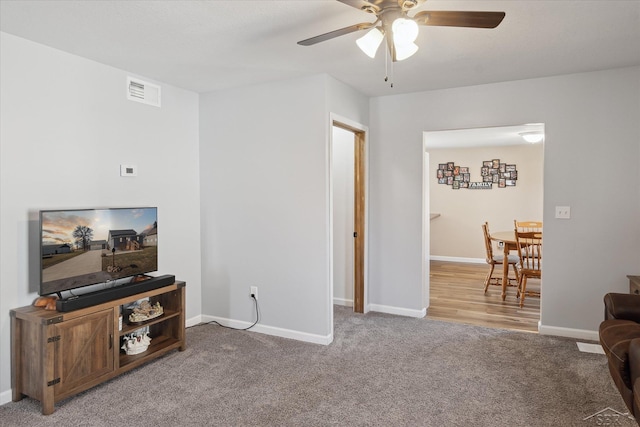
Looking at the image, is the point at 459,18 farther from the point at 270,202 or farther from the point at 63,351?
the point at 63,351

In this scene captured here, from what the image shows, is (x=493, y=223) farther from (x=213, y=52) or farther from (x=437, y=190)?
(x=213, y=52)

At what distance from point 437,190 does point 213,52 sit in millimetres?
6098

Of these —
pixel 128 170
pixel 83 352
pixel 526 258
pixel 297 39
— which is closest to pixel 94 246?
pixel 83 352

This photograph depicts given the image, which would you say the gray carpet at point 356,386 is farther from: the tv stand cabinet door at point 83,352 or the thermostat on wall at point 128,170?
the thermostat on wall at point 128,170

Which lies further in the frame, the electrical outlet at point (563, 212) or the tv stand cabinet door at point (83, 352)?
the electrical outlet at point (563, 212)

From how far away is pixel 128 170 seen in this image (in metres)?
3.41

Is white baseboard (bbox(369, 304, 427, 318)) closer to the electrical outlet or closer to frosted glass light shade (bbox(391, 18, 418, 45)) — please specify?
the electrical outlet

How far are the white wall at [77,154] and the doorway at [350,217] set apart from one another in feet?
5.31

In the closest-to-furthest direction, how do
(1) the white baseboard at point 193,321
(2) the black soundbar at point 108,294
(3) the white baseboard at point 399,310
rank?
(2) the black soundbar at point 108,294 < (1) the white baseboard at point 193,321 < (3) the white baseboard at point 399,310

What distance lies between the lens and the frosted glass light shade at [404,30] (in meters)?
1.88

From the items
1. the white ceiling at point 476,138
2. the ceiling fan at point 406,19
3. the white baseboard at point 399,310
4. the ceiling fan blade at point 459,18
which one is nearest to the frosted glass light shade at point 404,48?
the ceiling fan at point 406,19

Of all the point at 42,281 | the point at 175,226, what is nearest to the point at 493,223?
the point at 175,226

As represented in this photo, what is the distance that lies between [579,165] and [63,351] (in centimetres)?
420

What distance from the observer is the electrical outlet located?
362 cm
